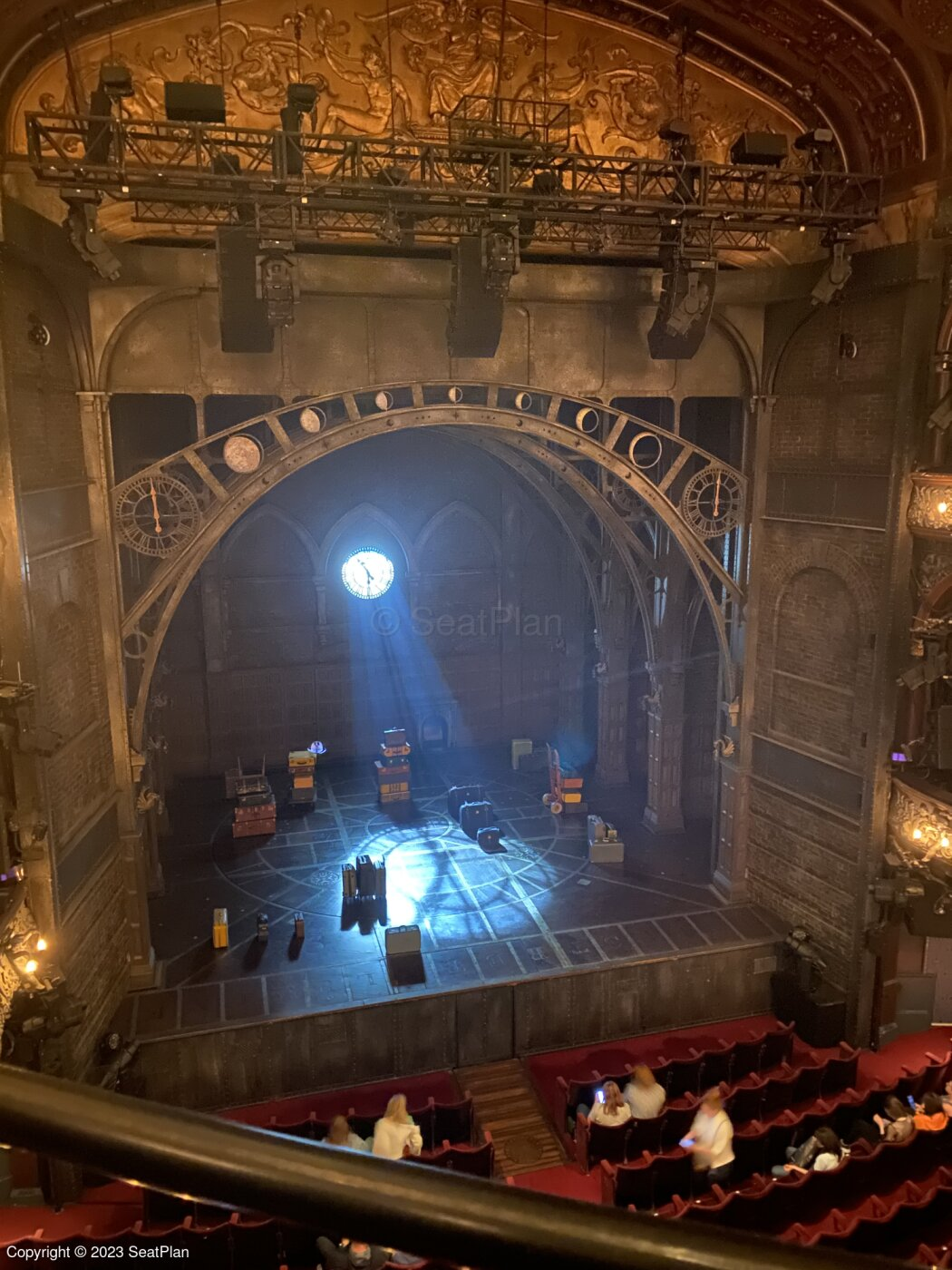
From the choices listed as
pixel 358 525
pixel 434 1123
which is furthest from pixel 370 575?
pixel 434 1123

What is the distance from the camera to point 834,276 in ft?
36.1

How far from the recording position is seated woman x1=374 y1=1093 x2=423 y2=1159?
29.3 ft

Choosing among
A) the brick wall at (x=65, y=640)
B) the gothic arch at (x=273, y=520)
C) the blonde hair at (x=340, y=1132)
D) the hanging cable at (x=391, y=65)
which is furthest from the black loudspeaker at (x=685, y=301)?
the gothic arch at (x=273, y=520)

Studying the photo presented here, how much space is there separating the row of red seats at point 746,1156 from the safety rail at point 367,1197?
29.1 ft

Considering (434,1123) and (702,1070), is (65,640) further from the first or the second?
(702,1070)

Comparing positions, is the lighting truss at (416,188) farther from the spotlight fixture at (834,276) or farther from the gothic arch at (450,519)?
the gothic arch at (450,519)

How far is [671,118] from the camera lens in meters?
11.3

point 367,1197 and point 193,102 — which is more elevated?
point 193,102

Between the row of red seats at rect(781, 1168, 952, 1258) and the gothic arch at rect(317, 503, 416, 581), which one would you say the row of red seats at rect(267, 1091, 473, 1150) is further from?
the gothic arch at rect(317, 503, 416, 581)

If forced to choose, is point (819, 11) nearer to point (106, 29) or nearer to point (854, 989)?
point (106, 29)

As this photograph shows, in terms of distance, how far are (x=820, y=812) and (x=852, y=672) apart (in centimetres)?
190

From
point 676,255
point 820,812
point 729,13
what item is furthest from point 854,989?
point 729,13

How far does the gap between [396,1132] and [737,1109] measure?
3743 millimetres

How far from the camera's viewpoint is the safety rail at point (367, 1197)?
2.87ft
